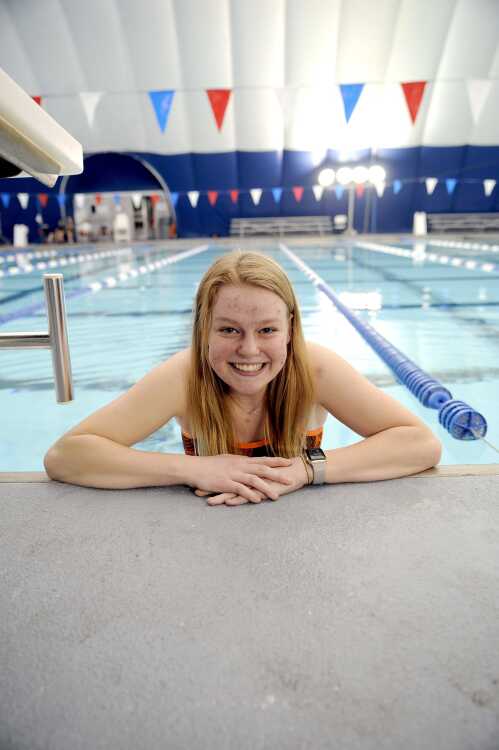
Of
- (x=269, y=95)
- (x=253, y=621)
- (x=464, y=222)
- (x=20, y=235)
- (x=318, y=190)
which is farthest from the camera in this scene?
(x=464, y=222)

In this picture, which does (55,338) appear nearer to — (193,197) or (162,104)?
(162,104)

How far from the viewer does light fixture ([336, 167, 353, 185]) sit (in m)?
15.2

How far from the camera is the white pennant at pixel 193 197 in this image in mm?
15930

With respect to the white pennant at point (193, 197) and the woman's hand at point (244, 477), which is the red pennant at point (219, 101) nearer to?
the white pennant at point (193, 197)

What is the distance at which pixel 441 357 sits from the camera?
12.1ft

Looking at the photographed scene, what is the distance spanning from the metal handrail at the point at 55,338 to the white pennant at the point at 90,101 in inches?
543

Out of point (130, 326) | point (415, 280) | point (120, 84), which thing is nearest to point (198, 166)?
point (120, 84)

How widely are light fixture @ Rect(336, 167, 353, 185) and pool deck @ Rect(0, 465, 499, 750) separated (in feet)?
50.0

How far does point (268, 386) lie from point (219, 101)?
13.8 m

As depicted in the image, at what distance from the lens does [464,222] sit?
636 inches

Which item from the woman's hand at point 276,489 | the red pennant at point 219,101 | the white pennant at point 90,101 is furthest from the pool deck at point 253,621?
the white pennant at point 90,101

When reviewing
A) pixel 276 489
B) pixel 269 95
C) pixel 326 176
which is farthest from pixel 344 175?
pixel 276 489

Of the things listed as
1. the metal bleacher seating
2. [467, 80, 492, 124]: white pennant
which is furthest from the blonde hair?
the metal bleacher seating

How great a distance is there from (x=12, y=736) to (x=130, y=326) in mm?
4507
